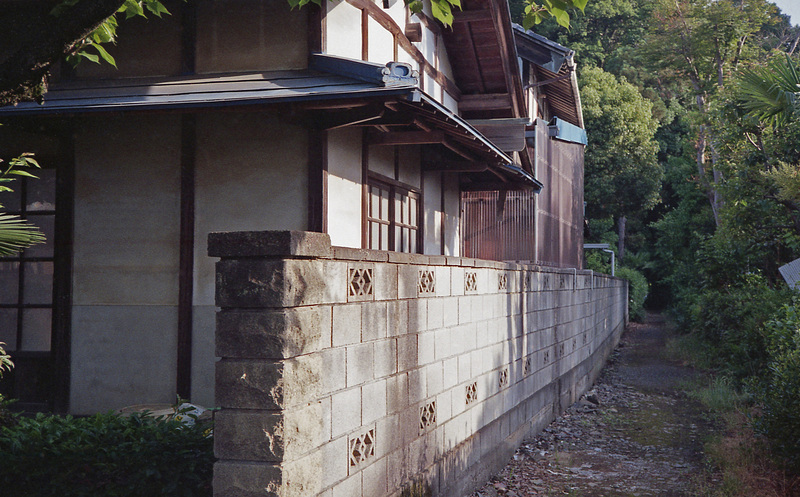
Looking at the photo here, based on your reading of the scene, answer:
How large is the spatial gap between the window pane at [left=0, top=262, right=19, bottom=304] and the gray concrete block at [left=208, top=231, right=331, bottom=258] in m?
5.29

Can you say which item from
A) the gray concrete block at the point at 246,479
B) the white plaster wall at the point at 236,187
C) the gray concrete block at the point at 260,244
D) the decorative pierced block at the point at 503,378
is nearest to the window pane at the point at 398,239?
the decorative pierced block at the point at 503,378

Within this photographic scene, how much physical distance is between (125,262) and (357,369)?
4.17 meters

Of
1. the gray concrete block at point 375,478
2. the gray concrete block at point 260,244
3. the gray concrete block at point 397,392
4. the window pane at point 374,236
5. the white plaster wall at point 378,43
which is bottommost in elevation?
the gray concrete block at point 375,478

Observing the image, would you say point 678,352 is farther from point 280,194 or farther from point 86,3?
point 86,3

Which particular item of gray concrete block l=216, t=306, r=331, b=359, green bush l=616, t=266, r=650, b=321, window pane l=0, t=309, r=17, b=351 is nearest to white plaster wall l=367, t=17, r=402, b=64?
window pane l=0, t=309, r=17, b=351

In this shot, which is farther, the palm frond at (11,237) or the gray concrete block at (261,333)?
the palm frond at (11,237)

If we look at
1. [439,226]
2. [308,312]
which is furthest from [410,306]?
[439,226]

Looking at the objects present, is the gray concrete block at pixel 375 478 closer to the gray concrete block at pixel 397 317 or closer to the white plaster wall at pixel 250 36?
the gray concrete block at pixel 397 317

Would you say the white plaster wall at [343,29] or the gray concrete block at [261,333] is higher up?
the white plaster wall at [343,29]

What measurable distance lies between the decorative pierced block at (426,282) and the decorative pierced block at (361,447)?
4.18ft

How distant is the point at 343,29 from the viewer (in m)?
8.30

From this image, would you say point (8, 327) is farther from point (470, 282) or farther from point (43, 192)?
point (470, 282)

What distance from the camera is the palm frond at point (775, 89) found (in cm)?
1077

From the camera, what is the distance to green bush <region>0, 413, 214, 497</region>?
4801 mm
